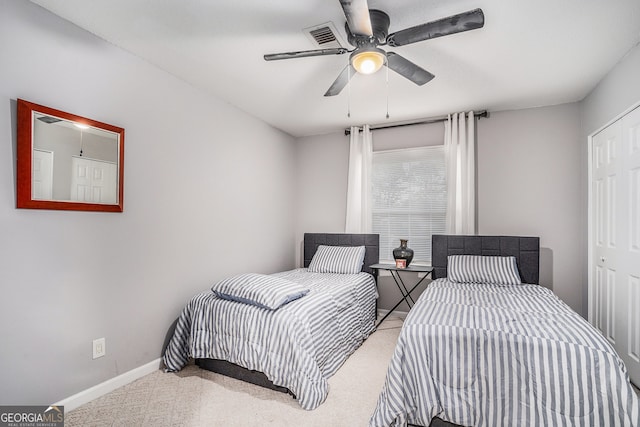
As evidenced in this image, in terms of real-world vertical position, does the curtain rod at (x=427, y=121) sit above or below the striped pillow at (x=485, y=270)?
above

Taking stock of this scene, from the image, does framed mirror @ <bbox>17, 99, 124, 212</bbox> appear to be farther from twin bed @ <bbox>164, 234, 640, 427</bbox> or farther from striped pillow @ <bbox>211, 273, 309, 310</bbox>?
Result: twin bed @ <bbox>164, 234, 640, 427</bbox>

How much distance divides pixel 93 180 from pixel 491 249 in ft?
12.4

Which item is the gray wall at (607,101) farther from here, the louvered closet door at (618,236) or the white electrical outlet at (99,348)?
the white electrical outlet at (99,348)

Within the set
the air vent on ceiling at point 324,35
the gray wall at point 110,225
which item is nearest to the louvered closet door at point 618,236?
the air vent on ceiling at point 324,35

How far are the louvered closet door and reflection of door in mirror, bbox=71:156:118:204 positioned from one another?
3.83m

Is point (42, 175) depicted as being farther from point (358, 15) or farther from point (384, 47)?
point (384, 47)

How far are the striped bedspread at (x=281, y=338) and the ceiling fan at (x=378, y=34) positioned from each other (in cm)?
177

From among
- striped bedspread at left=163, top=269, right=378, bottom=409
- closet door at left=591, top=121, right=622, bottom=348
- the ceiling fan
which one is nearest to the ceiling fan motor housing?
the ceiling fan

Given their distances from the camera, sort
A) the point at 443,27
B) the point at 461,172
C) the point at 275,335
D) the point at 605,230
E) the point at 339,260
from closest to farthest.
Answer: the point at 443,27
the point at 275,335
the point at 605,230
the point at 461,172
the point at 339,260

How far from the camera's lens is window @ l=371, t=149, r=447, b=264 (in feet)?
13.5

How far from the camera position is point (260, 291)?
8.36ft

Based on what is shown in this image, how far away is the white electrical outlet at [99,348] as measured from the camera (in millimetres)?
2303

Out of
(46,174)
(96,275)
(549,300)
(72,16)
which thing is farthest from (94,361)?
(549,300)

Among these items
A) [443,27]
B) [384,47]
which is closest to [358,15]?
[443,27]
